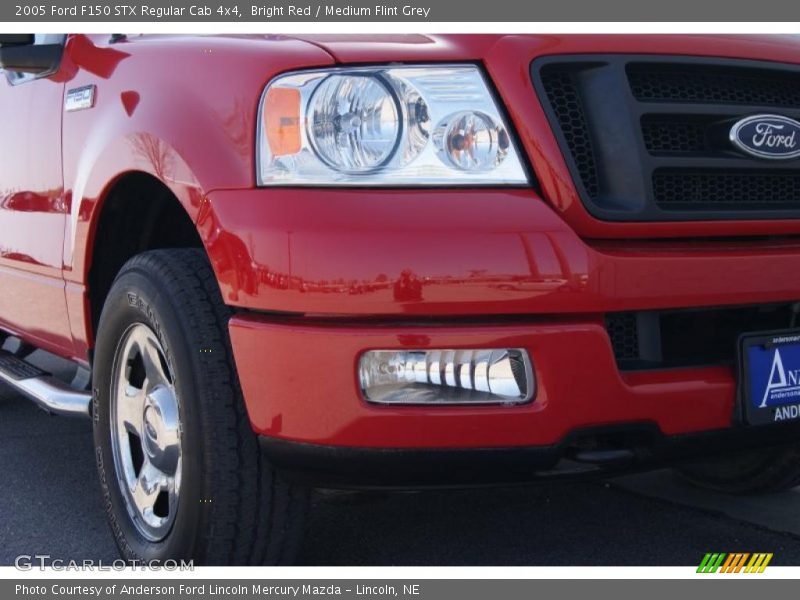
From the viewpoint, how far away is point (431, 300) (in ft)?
6.97

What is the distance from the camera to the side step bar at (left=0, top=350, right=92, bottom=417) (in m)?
3.14

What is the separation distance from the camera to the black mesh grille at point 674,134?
92.3 inches

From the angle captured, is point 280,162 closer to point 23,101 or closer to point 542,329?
point 542,329

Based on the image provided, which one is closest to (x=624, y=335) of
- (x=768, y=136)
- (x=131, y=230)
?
(x=768, y=136)

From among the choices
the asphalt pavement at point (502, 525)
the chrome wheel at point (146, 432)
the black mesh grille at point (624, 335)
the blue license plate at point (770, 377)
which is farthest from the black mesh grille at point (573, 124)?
the chrome wheel at point (146, 432)

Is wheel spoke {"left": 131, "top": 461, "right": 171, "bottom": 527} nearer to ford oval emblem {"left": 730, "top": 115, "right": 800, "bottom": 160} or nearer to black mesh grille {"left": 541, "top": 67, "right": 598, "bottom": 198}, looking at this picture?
black mesh grille {"left": 541, "top": 67, "right": 598, "bottom": 198}

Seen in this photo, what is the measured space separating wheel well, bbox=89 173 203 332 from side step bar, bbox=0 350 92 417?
0.24 meters

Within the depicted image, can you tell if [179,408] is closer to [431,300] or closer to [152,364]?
[152,364]

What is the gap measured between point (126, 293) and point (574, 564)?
1384 mm

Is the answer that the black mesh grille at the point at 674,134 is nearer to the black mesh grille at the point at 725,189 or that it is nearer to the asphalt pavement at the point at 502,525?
the black mesh grille at the point at 725,189

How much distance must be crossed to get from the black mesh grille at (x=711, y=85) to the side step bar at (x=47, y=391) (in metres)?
1.77

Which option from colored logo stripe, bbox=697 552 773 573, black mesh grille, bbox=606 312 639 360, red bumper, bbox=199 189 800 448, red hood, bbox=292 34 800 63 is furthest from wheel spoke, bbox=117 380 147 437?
colored logo stripe, bbox=697 552 773 573

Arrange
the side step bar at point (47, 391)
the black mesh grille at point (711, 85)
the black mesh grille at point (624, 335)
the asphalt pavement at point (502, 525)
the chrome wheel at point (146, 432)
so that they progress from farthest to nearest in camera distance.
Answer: the side step bar at point (47, 391) < the asphalt pavement at point (502, 525) < the chrome wheel at point (146, 432) < the black mesh grille at point (711, 85) < the black mesh grille at point (624, 335)

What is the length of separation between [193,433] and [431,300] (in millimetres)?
653
